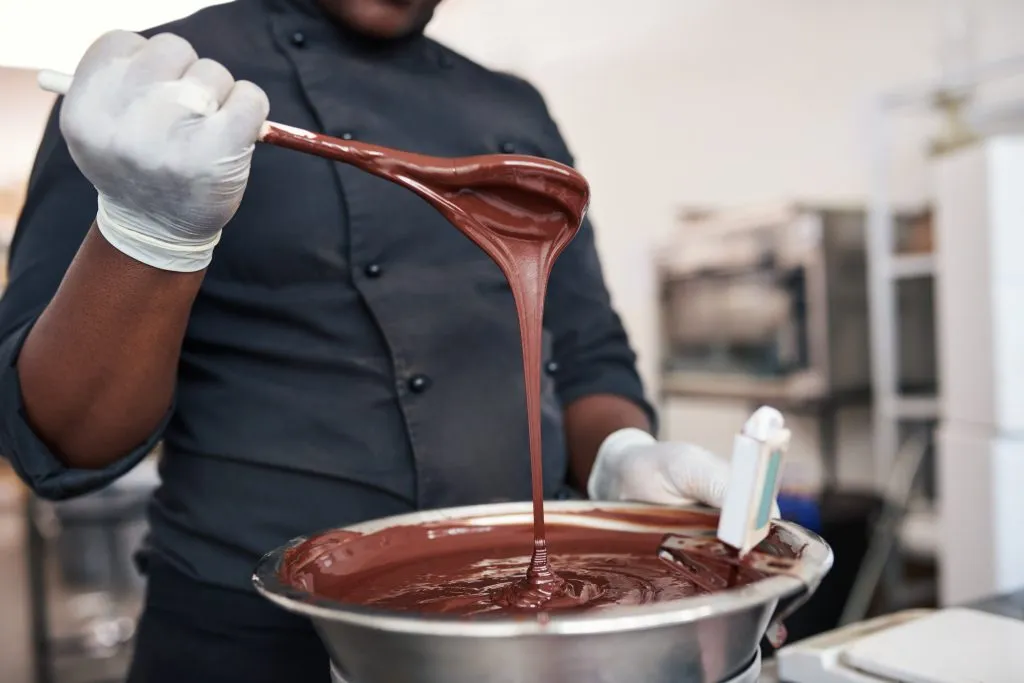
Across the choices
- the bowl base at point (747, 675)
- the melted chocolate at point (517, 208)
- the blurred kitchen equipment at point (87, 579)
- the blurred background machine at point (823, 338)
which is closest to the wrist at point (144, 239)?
the melted chocolate at point (517, 208)

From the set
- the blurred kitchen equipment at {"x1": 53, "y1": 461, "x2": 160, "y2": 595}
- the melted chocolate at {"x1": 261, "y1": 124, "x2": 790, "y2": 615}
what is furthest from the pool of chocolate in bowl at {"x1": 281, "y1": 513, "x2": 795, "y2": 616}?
the blurred kitchen equipment at {"x1": 53, "y1": 461, "x2": 160, "y2": 595}

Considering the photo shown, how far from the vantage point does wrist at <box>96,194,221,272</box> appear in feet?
2.55

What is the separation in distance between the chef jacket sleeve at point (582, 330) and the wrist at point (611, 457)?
0.15 m

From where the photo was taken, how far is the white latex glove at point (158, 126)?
71 centimetres

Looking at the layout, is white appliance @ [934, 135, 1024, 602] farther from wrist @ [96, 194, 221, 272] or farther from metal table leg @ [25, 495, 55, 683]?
metal table leg @ [25, 495, 55, 683]

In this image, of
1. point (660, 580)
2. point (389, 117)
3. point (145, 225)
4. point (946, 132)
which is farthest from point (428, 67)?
point (946, 132)

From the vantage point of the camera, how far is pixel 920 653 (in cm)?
88

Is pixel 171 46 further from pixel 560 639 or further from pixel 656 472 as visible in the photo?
pixel 656 472

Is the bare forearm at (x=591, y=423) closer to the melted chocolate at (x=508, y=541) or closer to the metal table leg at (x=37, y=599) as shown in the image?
the melted chocolate at (x=508, y=541)

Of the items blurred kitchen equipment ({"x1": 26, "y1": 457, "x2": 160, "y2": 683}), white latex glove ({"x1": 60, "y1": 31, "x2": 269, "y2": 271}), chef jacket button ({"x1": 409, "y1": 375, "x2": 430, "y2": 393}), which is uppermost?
white latex glove ({"x1": 60, "y1": 31, "x2": 269, "y2": 271})

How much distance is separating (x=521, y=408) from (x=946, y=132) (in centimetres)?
283

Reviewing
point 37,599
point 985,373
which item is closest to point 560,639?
point 985,373

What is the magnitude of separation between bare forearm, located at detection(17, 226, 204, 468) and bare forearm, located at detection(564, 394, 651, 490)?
60 centimetres

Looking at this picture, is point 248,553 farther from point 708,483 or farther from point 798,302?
point 798,302
